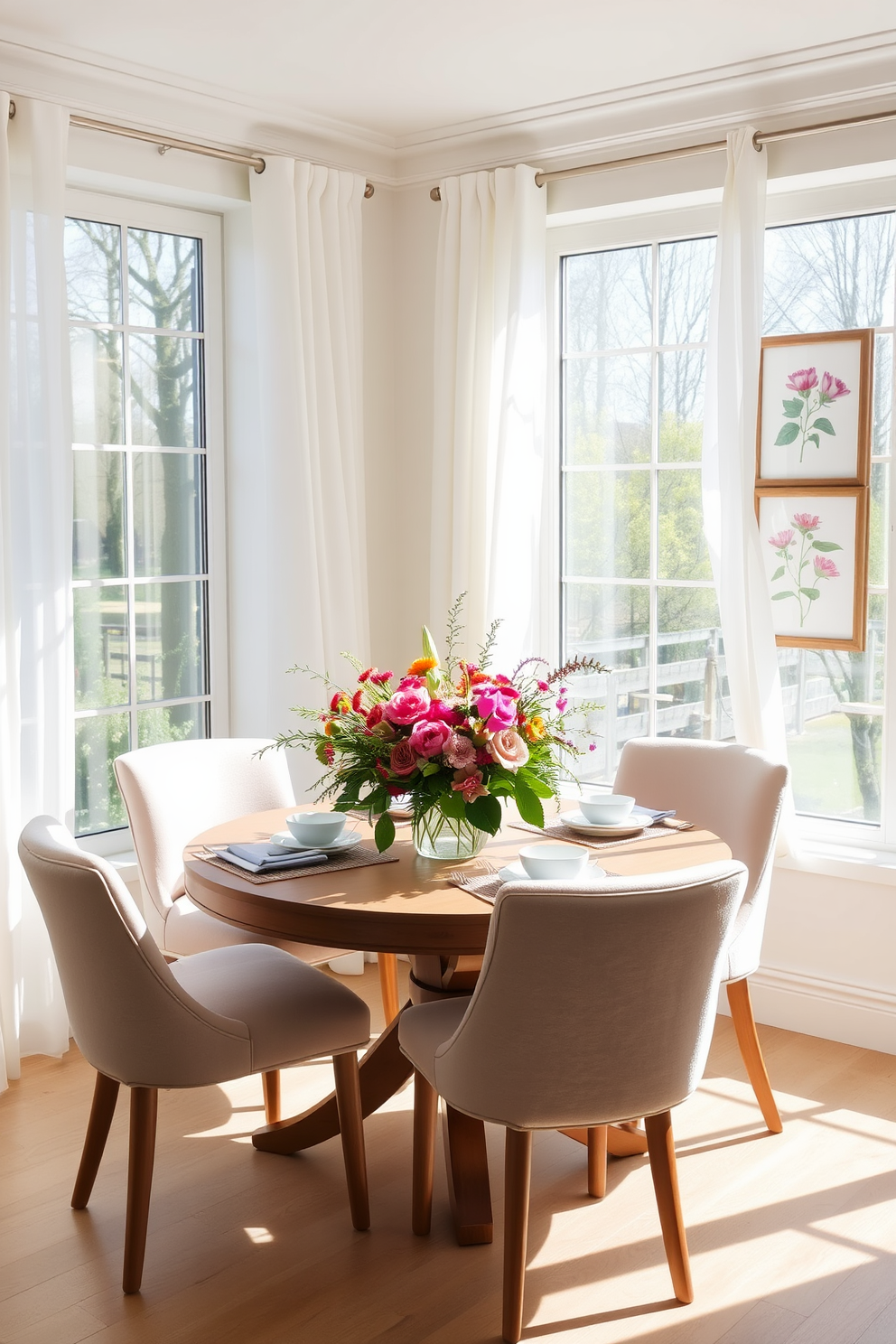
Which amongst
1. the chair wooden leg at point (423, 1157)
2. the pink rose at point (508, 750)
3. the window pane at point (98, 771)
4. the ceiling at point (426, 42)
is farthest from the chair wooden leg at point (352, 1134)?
the ceiling at point (426, 42)

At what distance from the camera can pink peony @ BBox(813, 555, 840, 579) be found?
12.7ft

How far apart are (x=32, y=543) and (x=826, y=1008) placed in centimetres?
267

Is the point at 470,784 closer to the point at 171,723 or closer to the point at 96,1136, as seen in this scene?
the point at 96,1136

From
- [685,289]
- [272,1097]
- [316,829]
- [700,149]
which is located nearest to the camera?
[316,829]

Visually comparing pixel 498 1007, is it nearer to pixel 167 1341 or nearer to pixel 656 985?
pixel 656 985

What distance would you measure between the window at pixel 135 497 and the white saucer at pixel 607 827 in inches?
68.5

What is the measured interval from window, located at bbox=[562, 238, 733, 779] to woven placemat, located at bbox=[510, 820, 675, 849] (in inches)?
46.6

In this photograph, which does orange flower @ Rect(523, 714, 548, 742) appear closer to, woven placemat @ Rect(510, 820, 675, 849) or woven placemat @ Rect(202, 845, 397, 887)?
woven placemat @ Rect(510, 820, 675, 849)

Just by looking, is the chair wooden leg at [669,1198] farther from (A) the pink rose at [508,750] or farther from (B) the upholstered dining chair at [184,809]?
(B) the upholstered dining chair at [184,809]

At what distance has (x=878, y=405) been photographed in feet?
12.5

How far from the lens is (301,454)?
4.18 metres

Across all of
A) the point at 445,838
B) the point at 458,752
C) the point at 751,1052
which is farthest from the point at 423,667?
the point at 751,1052

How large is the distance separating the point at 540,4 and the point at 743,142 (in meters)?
0.80

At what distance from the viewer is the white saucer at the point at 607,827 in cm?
292
